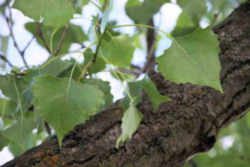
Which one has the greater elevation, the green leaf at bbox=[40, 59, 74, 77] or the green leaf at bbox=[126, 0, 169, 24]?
the green leaf at bbox=[126, 0, 169, 24]

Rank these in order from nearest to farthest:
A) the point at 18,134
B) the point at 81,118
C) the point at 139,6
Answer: the point at 81,118 < the point at 18,134 < the point at 139,6

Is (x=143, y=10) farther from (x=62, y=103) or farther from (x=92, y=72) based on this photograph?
(x=62, y=103)

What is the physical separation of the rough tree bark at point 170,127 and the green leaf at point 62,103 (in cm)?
14

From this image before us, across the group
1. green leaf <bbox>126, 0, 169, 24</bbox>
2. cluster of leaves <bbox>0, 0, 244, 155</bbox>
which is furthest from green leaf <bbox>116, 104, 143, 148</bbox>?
green leaf <bbox>126, 0, 169, 24</bbox>

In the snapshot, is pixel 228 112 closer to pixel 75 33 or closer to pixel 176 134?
pixel 176 134

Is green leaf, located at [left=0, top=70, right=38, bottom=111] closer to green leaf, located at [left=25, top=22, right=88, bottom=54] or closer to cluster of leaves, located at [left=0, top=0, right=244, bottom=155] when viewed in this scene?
cluster of leaves, located at [left=0, top=0, right=244, bottom=155]

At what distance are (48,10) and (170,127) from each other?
32 cm

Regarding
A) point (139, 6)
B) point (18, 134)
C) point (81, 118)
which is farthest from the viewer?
point (139, 6)

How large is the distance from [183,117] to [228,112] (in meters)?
0.10

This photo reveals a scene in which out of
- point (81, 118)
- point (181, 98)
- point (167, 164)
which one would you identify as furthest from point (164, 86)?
point (81, 118)

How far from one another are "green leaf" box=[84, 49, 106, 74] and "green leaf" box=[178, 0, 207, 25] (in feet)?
0.64

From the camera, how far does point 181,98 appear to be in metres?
0.66

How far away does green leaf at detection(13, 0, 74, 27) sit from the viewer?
1.57ft

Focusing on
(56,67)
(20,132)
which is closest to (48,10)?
(56,67)
